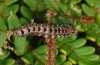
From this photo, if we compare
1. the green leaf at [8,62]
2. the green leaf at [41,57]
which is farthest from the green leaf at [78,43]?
the green leaf at [8,62]

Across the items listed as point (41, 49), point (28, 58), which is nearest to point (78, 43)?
point (41, 49)

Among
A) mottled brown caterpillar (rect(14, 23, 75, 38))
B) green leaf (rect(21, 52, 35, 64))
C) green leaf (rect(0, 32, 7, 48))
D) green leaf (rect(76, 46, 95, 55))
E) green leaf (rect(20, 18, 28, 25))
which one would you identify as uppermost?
green leaf (rect(20, 18, 28, 25))

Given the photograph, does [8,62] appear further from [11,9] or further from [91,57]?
[91,57]

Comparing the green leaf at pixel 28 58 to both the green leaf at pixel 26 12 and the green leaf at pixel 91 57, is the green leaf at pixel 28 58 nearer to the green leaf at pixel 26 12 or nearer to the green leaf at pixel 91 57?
the green leaf at pixel 26 12

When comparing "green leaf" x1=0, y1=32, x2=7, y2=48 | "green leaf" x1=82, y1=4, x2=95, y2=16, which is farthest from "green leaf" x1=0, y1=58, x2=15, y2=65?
"green leaf" x1=82, y1=4, x2=95, y2=16

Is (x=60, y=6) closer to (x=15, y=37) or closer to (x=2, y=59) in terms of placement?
(x=15, y=37)

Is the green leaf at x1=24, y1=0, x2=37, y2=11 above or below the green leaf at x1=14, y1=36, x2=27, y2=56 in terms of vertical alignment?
above

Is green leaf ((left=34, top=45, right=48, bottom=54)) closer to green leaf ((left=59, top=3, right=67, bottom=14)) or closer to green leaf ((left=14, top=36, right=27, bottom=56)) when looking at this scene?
green leaf ((left=14, top=36, right=27, bottom=56))
